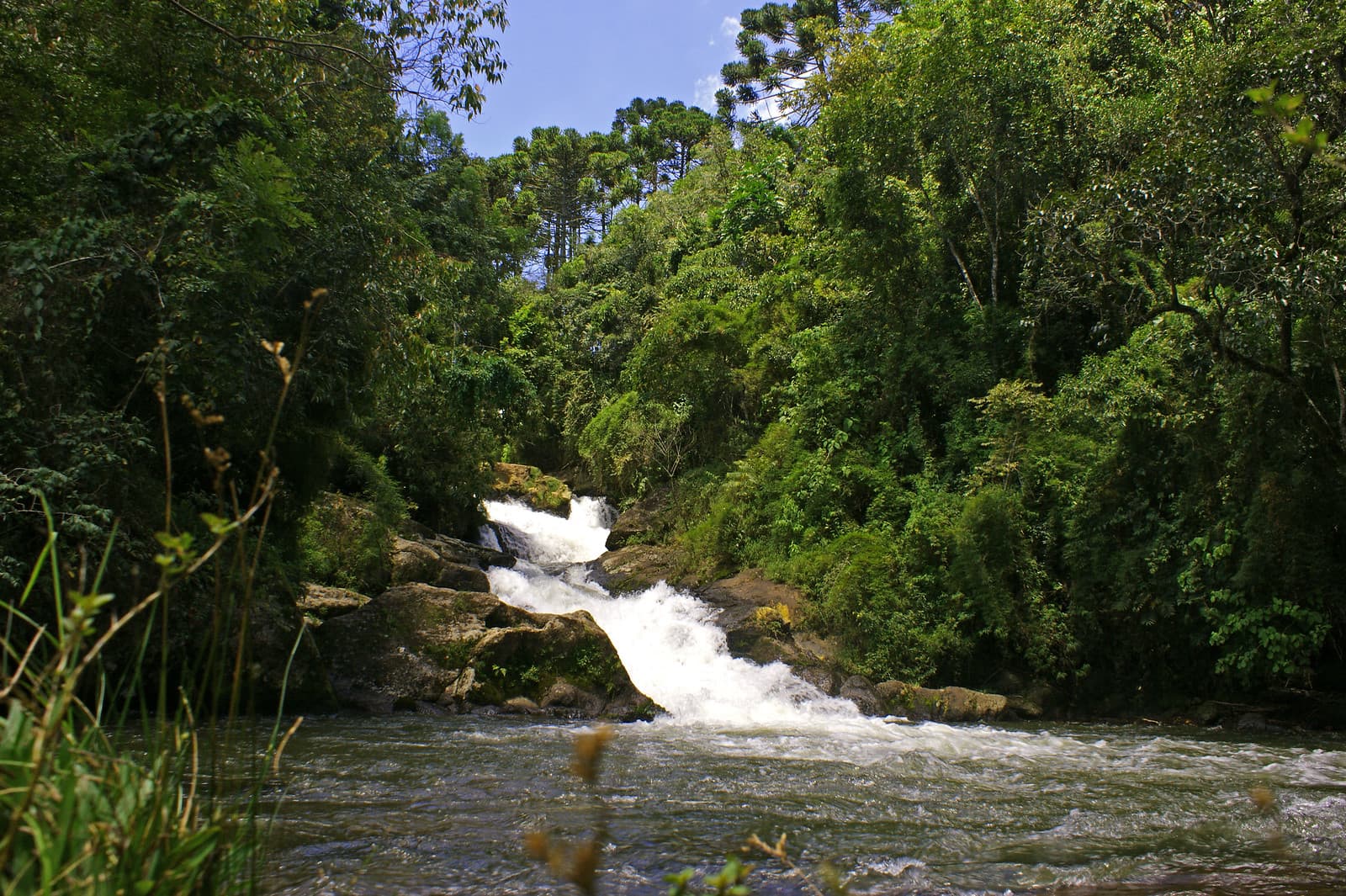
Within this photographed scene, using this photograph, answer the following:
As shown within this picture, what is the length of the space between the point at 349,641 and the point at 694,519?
9.19 meters

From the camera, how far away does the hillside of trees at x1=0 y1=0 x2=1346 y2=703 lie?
7.25m

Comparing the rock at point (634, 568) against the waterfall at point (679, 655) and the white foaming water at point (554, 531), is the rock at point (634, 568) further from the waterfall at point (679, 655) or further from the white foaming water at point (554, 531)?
the white foaming water at point (554, 531)

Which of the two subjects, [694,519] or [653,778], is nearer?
[653,778]

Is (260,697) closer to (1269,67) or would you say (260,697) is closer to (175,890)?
(175,890)

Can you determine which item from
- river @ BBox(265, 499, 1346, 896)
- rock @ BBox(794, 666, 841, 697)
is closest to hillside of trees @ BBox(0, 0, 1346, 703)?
rock @ BBox(794, 666, 841, 697)

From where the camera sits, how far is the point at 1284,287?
795 centimetres

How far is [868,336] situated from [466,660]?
31.5 feet

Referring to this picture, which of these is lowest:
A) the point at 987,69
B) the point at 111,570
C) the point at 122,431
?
the point at 111,570

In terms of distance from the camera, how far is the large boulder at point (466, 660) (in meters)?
9.39

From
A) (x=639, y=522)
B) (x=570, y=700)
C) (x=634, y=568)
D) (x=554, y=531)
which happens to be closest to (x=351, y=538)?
(x=570, y=700)

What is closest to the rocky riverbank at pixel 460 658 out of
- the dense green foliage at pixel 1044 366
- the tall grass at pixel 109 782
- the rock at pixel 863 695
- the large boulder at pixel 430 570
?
the large boulder at pixel 430 570

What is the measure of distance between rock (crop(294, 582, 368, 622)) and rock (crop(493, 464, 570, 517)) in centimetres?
1033

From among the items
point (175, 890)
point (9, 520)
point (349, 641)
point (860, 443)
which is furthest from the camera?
point (860, 443)

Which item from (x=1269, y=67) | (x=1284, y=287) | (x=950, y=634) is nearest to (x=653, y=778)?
(x=950, y=634)
